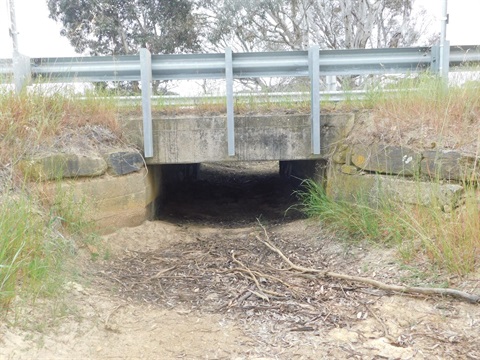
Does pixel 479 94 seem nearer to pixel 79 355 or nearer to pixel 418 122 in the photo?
pixel 418 122

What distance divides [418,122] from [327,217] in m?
1.40

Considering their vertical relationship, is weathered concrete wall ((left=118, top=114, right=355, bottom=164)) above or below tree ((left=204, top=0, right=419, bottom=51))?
below

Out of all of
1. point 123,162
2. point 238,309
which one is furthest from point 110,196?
point 238,309

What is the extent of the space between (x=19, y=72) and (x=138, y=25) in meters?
13.0

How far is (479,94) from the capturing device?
4469mm

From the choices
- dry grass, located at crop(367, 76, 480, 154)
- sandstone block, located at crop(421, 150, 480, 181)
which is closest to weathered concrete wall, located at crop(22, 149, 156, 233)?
dry grass, located at crop(367, 76, 480, 154)

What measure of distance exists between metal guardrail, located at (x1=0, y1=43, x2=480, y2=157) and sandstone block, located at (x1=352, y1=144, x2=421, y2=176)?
24.1 inches

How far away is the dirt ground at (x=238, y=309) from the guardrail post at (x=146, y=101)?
1029mm

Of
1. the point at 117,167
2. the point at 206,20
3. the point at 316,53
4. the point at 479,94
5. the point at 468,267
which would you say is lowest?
the point at 468,267

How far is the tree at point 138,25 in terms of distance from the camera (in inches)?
651

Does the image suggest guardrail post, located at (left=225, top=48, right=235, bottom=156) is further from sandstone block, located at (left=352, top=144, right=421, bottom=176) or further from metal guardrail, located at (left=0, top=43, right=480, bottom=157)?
sandstone block, located at (left=352, top=144, right=421, bottom=176)

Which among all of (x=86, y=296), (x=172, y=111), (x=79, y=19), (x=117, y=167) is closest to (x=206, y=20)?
(x=79, y=19)

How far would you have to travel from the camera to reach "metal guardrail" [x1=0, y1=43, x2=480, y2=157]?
16.8 ft

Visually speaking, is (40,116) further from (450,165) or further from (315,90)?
(450,165)
